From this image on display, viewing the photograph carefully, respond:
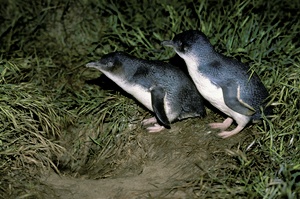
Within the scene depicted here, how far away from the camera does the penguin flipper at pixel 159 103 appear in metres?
4.56

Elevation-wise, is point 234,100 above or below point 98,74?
above

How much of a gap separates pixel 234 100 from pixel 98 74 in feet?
5.75

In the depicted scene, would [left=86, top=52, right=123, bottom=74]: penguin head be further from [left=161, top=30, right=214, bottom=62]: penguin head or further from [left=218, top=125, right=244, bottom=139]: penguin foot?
[left=218, top=125, right=244, bottom=139]: penguin foot

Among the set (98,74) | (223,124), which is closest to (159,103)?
(223,124)

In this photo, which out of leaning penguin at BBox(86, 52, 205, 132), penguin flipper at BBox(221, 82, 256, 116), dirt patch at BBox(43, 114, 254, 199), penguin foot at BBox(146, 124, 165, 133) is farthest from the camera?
penguin foot at BBox(146, 124, 165, 133)

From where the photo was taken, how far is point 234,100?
4.45 metres

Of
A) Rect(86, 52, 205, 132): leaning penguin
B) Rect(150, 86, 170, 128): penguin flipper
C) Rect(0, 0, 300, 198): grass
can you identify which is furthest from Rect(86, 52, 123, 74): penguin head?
Rect(0, 0, 300, 198): grass

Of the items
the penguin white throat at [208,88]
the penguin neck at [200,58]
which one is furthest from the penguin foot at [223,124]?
the penguin neck at [200,58]

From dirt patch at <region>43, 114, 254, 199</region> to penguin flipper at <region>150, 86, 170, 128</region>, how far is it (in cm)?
27

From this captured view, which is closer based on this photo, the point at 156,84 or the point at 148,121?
the point at 156,84

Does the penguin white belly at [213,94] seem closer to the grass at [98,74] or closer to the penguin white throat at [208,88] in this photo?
the penguin white throat at [208,88]

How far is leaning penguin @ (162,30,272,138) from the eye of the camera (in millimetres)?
4480

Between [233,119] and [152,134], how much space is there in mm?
687

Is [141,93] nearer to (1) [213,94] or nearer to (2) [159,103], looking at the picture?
(2) [159,103]
